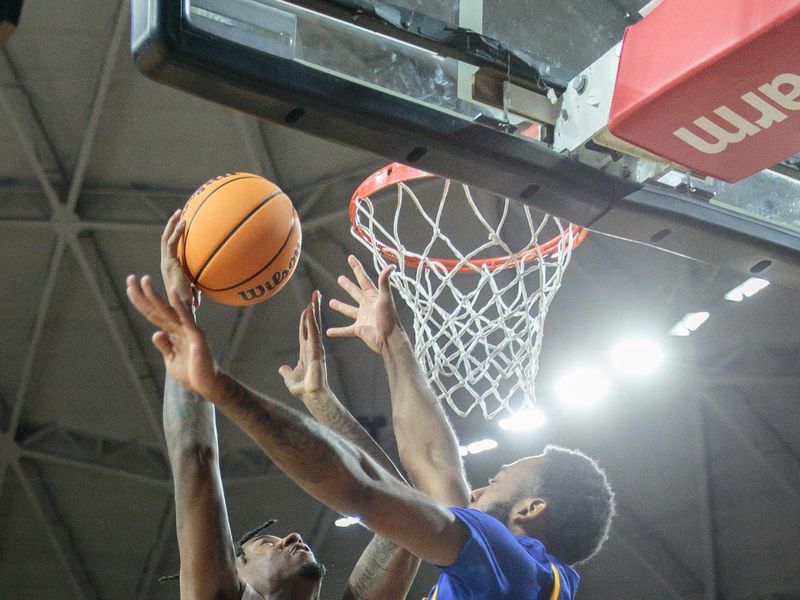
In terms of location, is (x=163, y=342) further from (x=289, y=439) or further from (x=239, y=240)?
(x=239, y=240)

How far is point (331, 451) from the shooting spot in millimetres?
2385

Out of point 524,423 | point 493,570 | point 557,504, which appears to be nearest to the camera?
point 493,570

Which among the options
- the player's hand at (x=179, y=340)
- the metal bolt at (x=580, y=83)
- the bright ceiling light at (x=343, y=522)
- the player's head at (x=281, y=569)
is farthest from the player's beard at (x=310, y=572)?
the bright ceiling light at (x=343, y=522)

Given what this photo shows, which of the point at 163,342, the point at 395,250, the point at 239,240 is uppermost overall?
the point at 395,250

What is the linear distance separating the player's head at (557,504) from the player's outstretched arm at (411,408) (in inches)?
17.2

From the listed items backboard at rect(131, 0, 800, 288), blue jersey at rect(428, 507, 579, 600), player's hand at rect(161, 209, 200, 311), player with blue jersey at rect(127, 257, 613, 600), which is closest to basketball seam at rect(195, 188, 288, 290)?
player's hand at rect(161, 209, 200, 311)

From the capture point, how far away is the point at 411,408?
3.80m

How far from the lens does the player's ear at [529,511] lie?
3061 millimetres

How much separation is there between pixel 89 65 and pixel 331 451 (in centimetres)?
565

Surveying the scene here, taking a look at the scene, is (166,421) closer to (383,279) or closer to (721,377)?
(383,279)

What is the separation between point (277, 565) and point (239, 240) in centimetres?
127

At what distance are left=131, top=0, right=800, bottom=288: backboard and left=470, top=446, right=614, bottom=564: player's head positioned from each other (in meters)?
0.72

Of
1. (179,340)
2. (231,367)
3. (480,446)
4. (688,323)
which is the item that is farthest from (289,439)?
(231,367)

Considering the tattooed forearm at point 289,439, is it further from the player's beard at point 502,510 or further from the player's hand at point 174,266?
the player's beard at point 502,510
